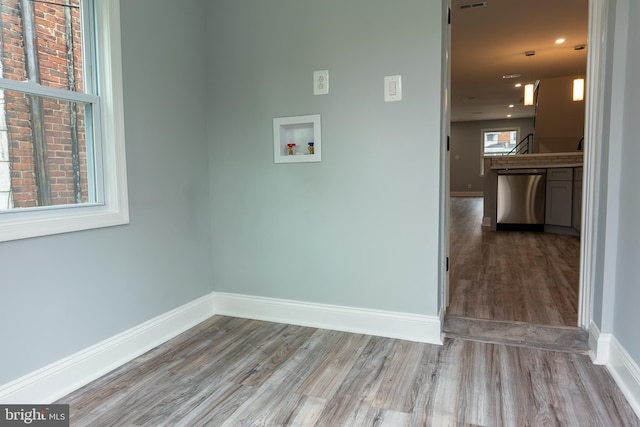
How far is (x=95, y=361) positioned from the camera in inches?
73.5

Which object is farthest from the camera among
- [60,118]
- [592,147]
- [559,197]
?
[559,197]

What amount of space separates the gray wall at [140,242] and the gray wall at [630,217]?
2.28m

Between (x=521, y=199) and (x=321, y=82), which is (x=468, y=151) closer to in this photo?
(x=521, y=199)

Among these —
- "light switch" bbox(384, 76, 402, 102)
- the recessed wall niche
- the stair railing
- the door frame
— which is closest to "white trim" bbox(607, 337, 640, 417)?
the door frame

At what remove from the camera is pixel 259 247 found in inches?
103

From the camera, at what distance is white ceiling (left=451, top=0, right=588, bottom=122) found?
4.02m

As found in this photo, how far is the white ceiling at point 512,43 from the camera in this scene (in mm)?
4016

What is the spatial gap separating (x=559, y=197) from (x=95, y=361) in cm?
568

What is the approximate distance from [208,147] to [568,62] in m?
6.14

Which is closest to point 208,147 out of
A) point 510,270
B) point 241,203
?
point 241,203

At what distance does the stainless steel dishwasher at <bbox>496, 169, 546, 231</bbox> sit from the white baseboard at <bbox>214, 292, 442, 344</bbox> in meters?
4.12

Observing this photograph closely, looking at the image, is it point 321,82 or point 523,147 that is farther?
point 523,147

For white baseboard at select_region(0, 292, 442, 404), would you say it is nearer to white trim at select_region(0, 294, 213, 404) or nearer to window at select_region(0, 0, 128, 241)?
white trim at select_region(0, 294, 213, 404)

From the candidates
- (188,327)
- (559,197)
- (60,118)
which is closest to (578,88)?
(559,197)
